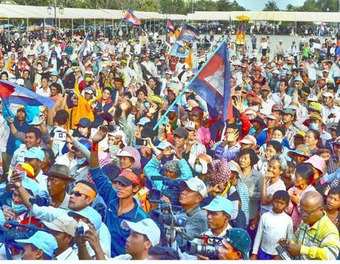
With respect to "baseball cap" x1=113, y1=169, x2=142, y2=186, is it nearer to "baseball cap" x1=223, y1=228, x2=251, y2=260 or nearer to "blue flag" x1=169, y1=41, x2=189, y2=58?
"baseball cap" x1=223, y1=228, x2=251, y2=260

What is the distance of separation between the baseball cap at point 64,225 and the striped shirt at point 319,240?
148cm

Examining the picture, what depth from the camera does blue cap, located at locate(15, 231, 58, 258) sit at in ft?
12.7

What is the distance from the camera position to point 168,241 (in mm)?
4516

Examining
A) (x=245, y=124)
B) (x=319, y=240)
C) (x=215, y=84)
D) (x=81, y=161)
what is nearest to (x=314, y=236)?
(x=319, y=240)

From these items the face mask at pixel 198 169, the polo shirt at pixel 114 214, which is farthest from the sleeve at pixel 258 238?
the face mask at pixel 198 169

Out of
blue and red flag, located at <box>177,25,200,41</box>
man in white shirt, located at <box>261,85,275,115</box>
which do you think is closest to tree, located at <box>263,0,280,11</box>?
blue and red flag, located at <box>177,25,200,41</box>

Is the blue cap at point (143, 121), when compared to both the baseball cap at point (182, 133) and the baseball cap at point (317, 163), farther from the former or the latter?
the baseball cap at point (317, 163)

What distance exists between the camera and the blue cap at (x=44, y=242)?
12.7ft

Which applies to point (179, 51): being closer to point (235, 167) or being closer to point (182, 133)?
point (182, 133)

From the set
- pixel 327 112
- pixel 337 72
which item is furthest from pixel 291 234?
pixel 337 72

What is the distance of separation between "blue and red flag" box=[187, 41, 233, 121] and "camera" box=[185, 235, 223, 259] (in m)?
3.23

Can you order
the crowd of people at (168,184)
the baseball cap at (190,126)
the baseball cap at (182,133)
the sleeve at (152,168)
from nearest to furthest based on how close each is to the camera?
the crowd of people at (168,184) → the sleeve at (152,168) → the baseball cap at (182,133) → the baseball cap at (190,126)

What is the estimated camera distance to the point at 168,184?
5.42 meters

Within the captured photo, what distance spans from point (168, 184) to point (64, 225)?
146 centimetres
